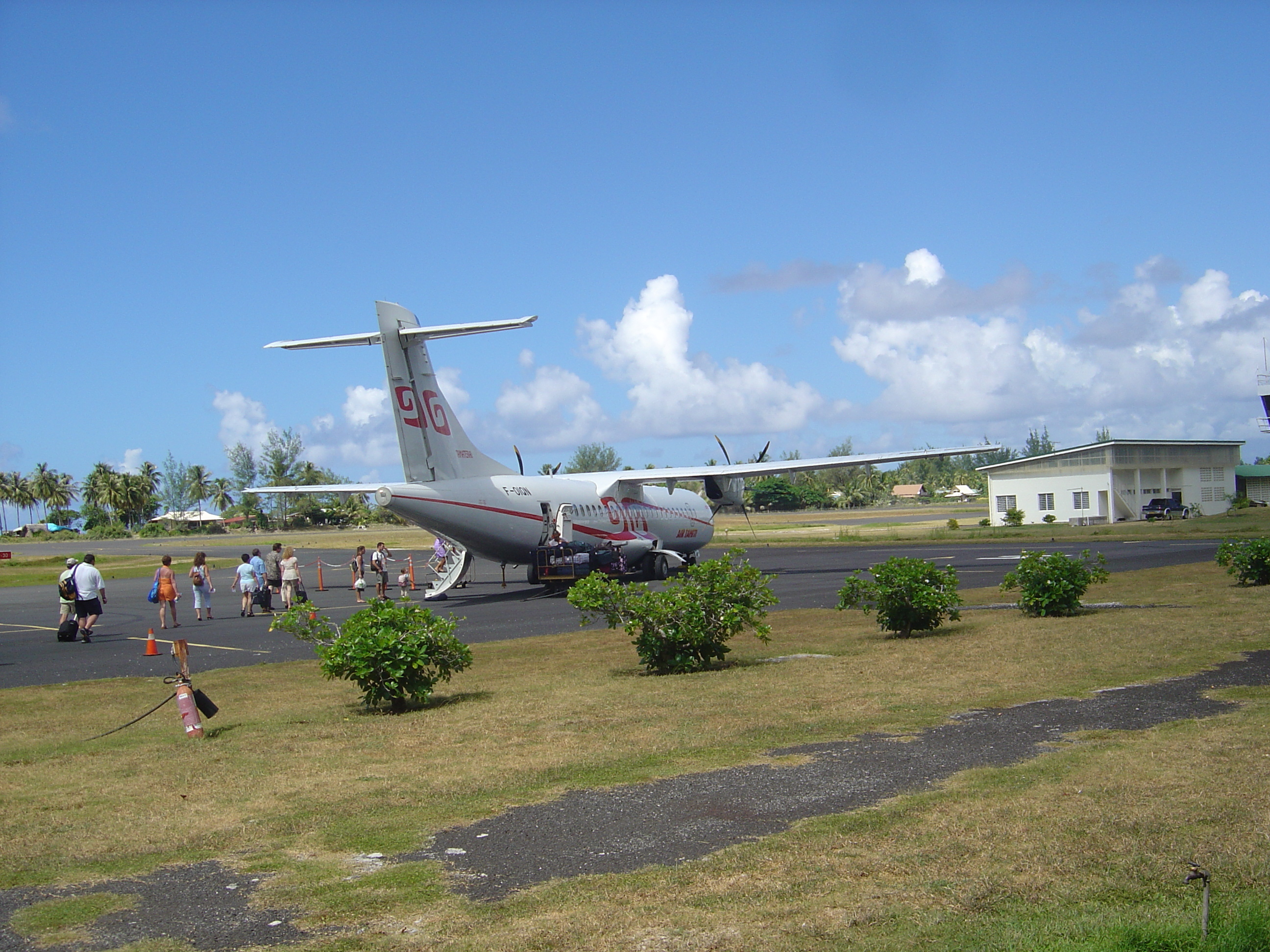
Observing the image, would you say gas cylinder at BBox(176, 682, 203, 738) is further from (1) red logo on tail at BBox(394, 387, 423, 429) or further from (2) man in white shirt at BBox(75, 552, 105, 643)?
(1) red logo on tail at BBox(394, 387, 423, 429)

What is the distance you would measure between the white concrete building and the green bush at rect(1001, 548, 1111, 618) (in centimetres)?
5034

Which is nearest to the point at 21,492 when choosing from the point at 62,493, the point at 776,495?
the point at 62,493

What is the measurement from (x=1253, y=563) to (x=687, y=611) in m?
14.0

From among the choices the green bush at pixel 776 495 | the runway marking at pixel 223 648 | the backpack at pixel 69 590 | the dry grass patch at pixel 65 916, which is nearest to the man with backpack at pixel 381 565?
the runway marking at pixel 223 648

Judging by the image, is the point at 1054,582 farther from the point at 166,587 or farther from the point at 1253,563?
the point at 166,587

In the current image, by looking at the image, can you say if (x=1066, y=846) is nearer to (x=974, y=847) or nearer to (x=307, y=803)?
(x=974, y=847)

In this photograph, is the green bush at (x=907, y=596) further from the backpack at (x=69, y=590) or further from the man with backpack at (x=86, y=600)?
the backpack at (x=69, y=590)

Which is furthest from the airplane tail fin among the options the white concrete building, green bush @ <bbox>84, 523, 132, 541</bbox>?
green bush @ <bbox>84, 523, 132, 541</bbox>

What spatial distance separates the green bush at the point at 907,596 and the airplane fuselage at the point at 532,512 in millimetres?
13070

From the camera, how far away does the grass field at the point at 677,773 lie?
16.8ft

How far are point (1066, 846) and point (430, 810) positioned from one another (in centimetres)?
426

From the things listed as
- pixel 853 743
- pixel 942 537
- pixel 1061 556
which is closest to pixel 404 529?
pixel 942 537

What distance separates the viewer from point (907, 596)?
16125 mm

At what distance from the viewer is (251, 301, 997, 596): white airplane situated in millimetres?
26188
